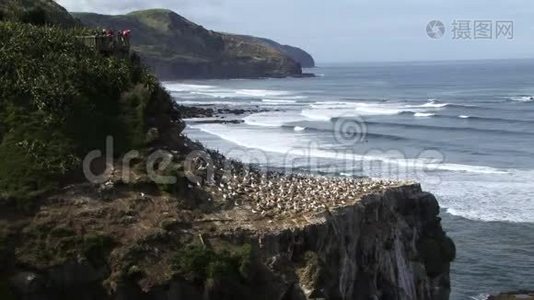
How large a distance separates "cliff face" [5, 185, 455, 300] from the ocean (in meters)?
8.85

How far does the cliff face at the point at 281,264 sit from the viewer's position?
57.9 ft

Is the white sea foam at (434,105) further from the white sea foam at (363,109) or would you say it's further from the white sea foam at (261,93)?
the white sea foam at (261,93)

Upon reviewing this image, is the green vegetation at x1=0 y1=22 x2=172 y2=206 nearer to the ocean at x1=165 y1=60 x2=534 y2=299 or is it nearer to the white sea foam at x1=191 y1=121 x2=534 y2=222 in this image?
the ocean at x1=165 y1=60 x2=534 y2=299

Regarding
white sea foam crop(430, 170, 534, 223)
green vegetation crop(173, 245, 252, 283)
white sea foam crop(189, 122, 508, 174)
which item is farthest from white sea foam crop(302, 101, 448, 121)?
green vegetation crop(173, 245, 252, 283)

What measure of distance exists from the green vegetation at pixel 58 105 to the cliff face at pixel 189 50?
131922mm

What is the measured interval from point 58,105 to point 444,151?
3952 cm

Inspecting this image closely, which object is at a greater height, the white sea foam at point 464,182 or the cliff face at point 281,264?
the cliff face at point 281,264

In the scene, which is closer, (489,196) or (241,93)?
(489,196)

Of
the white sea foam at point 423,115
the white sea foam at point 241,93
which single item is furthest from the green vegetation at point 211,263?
the white sea foam at point 241,93

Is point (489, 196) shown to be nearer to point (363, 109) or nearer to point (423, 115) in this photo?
point (423, 115)

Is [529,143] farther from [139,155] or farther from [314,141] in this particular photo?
[139,155]

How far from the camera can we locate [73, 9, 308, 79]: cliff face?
162500 mm

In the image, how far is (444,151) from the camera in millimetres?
56562

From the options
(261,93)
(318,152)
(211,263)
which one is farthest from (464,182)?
(261,93)
